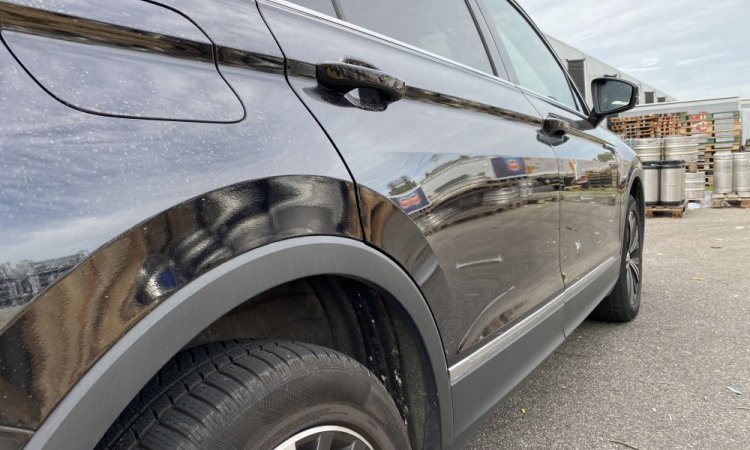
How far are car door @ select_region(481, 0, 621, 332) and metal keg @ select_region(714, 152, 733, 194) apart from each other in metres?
8.07

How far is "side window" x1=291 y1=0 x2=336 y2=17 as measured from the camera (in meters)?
1.32

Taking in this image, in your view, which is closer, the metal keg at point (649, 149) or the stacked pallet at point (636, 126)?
the metal keg at point (649, 149)

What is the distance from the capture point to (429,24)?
1.95 meters

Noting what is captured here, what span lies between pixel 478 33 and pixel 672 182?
8.20 meters

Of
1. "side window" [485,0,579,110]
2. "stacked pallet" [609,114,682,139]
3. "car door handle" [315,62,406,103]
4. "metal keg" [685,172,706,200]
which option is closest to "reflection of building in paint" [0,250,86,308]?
"car door handle" [315,62,406,103]

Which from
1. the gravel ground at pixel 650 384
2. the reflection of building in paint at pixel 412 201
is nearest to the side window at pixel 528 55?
the reflection of building in paint at pixel 412 201

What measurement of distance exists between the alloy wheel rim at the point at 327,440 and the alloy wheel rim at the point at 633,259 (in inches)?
120

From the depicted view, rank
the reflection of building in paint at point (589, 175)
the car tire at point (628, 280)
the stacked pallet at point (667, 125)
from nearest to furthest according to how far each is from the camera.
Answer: the reflection of building in paint at point (589, 175) → the car tire at point (628, 280) → the stacked pallet at point (667, 125)

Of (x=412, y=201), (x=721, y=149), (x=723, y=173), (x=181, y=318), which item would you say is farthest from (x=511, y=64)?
(x=721, y=149)

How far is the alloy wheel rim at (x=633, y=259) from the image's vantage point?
12.1 feet

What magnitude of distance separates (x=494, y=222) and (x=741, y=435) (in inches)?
63.2

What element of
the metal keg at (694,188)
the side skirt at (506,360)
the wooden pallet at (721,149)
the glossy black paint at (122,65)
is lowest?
the metal keg at (694,188)

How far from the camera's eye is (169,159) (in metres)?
0.83

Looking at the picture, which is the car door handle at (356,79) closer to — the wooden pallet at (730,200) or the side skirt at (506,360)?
the side skirt at (506,360)
